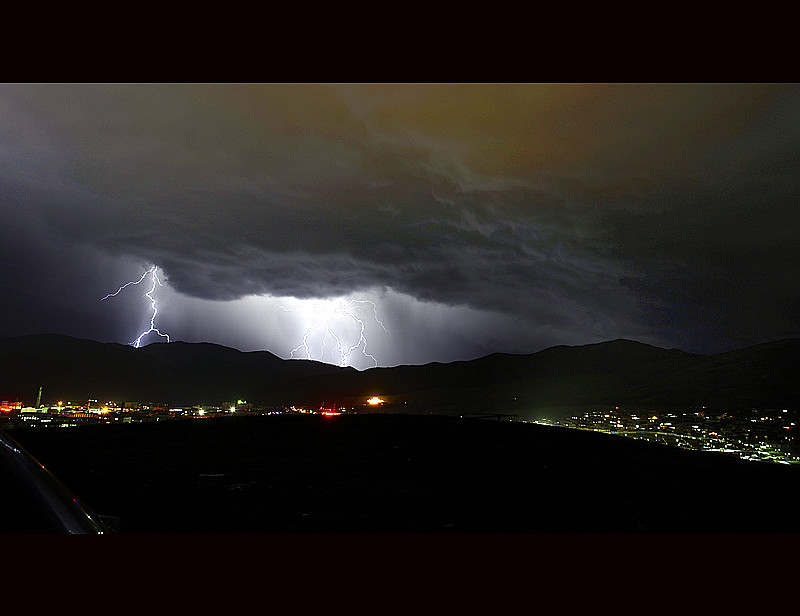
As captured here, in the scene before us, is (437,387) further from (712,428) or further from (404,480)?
(404,480)

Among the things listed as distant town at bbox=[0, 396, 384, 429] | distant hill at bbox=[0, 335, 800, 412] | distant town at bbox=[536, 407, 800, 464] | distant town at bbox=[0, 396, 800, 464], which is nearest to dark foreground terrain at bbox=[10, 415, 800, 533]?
distant town at bbox=[0, 396, 384, 429]

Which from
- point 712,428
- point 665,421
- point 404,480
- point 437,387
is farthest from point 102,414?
point 437,387

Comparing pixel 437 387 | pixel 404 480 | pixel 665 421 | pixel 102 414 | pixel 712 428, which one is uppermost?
pixel 437 387

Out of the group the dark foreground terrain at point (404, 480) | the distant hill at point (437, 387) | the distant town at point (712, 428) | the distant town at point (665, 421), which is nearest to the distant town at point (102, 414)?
the distant town at point (665, 421)

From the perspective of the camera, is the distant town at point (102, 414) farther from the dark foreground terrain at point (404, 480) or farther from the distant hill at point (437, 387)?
the distant hill at point (437, 387)

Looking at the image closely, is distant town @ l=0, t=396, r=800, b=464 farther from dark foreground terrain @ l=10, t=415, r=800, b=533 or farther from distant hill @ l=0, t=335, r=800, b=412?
dark foreground terrain @ l=10, t=415, r=800, b=533
